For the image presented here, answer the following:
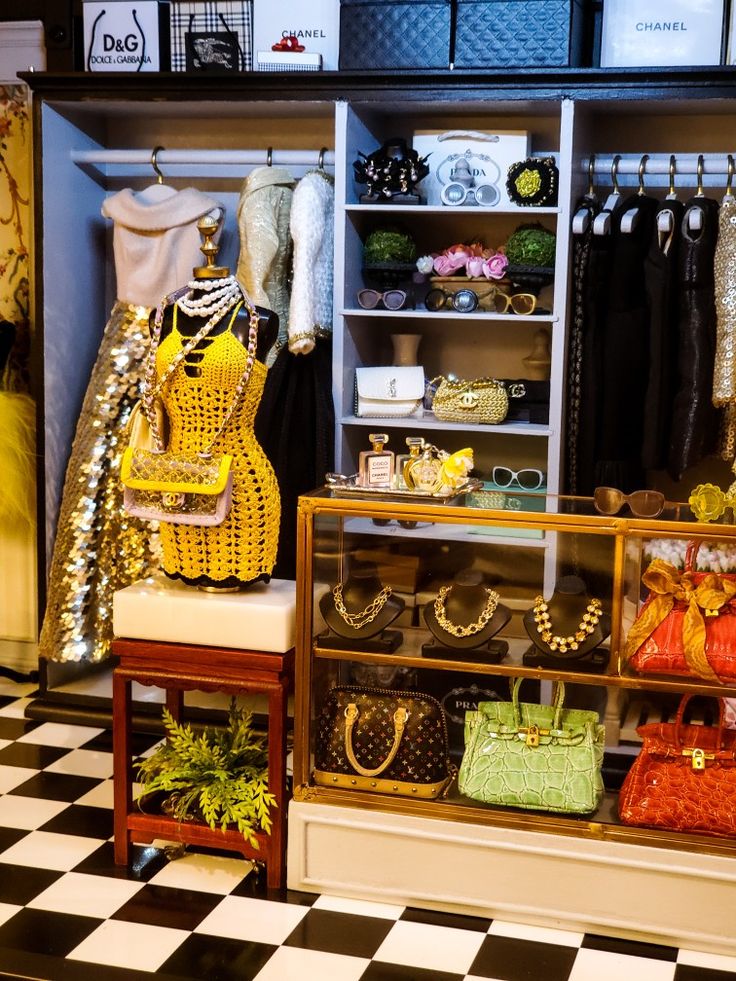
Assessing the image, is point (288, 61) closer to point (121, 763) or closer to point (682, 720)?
point (121, 763)

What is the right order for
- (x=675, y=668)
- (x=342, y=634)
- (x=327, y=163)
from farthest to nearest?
1. (x=327, y=163)
2. (x=342, y=634)
3. (x=675, y=668)

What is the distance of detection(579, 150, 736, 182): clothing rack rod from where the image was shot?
3.91 metres

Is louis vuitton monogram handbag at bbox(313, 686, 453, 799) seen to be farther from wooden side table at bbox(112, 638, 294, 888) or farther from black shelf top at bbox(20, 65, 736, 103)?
black shelf top at bbox(20, 65, 736, 103)

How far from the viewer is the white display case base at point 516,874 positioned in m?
2.85

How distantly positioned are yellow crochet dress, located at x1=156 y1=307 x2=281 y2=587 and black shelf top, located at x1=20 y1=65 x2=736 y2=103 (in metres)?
1.21

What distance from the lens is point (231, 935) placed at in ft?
9.53

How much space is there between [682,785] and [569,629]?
1.46 feet

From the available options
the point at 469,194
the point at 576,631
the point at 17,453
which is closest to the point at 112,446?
the point at 17,453

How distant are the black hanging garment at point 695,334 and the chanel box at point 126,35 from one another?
6.36 ft

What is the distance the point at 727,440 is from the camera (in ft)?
12.8

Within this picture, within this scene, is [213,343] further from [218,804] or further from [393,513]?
[218,804]

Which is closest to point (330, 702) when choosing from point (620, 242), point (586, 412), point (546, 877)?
point (546, 877)

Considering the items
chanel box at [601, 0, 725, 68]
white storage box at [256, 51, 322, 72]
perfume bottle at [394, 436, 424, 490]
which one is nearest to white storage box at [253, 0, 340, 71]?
white storage box at [256, 51, 322, 72]

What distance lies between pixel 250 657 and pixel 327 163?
6.37ft
